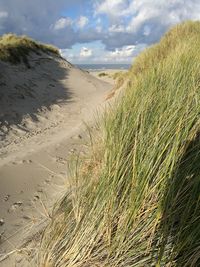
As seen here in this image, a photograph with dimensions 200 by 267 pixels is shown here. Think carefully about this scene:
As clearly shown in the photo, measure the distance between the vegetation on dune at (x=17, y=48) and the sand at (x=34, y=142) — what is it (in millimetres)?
462

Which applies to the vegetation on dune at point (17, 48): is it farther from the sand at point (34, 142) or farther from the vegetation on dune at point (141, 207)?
the vegetation on dune at point (141, 207)

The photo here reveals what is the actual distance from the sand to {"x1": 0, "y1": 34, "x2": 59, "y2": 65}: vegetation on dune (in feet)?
1.51

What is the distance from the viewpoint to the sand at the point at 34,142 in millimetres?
4254

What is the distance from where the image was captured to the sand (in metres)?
4.25

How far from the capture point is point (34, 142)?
7.54 metres

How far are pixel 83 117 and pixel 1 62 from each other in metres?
3.98

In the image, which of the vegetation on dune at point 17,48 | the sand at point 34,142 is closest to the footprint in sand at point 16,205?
the sand at point 34,142

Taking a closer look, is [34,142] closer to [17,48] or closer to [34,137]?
[34,137]

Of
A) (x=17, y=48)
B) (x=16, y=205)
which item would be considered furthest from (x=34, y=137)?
(x=17, y=48)

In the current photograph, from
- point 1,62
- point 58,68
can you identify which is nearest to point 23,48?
point 58,68

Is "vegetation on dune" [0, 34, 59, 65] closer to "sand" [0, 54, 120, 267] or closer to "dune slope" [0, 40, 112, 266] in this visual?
"dune slope" [0, 40, 112, 266]

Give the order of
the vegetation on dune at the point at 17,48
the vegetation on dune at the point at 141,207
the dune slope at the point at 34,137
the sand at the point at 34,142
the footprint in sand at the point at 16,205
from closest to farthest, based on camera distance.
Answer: the vegetation on dune at the point at 141,207, the sand at the point at 34,142, the dune slope at the point at 34,137, the footprint in sand at the point at 16,205, the vegetation on dune at the point at 17,48

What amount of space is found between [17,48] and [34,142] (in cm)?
849

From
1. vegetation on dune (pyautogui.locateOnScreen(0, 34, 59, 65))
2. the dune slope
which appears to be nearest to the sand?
the dune slope
